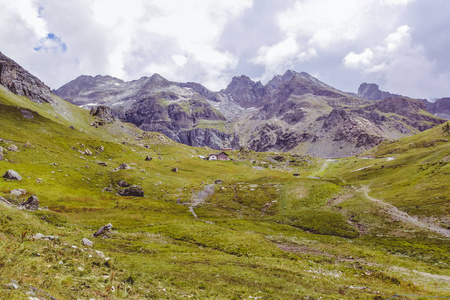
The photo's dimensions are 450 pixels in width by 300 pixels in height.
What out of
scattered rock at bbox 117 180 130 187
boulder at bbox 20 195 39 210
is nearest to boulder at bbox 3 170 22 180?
boulder at bbox 20 195 39 210

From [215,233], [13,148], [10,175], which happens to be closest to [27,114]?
[13,148]

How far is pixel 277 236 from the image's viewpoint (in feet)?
176

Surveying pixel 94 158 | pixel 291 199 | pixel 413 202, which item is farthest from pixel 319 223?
pixel 94 158

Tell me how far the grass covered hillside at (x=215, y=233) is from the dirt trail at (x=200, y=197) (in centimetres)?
88

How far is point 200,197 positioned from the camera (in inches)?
3735

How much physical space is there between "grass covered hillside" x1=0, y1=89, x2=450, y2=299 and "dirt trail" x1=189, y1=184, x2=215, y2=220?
2.87 ft

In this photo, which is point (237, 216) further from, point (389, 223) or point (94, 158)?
point (94, 158)

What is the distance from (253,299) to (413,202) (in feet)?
260

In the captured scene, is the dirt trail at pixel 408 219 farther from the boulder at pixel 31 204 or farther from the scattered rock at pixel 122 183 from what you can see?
→ the scattered rock at pixel 122 183

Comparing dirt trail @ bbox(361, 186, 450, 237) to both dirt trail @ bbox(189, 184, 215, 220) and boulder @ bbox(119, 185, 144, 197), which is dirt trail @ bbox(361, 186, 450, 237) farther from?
boulder @ bbox(119, 185, 144, 197)

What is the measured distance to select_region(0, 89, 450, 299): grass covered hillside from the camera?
58.9 feet

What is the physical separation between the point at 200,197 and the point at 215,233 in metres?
47.9

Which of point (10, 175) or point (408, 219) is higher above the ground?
point (10, 175)

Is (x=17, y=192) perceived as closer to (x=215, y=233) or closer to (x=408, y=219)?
(x=215, y=233)
